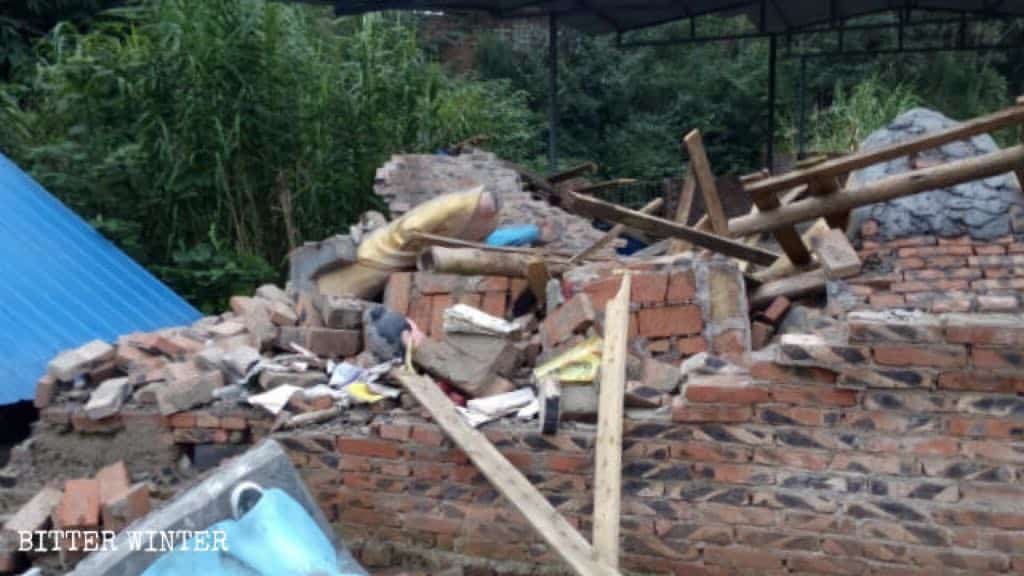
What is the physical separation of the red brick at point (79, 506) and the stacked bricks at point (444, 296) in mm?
1582

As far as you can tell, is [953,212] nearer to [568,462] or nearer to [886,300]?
[886,300]

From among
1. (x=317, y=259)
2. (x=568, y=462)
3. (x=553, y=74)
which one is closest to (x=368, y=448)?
(x=568, y=462)

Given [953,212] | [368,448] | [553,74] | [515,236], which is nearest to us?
[368,448]

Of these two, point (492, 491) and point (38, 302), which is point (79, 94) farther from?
→ point (492, 491)

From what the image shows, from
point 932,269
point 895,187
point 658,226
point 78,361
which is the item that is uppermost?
point 895,187

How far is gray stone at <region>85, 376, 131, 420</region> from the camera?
406cm

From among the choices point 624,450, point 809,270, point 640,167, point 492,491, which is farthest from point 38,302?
point 640,167

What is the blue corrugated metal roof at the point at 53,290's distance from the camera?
5047 mm

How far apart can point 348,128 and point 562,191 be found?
2131 mm

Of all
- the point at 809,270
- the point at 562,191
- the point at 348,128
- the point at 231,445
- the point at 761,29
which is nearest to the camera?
Result: the point at 231,445

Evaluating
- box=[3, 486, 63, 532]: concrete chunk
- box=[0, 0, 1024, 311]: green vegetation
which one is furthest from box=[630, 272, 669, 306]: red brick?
box=[0, 0, 1024, 311]: green vegetation

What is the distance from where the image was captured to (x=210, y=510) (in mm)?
2807

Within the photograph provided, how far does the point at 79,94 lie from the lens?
771 centimetres

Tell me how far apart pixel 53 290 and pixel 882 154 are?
478cm
